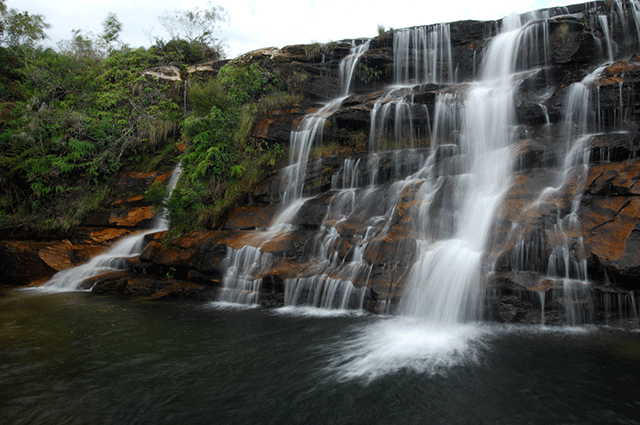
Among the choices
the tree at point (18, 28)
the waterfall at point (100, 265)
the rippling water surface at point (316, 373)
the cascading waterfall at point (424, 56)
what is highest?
the tree at point (18, 28)

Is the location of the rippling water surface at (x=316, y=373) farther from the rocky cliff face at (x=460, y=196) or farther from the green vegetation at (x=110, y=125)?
the green vegetation at (x=110, y=125)

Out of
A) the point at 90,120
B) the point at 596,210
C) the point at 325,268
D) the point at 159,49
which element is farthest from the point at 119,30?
the point at 596,210

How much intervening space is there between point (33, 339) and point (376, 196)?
8117 millimetres

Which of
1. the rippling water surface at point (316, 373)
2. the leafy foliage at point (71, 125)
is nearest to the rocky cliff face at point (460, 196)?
the rippling water surface at point (316, 373)

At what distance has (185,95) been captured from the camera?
1841 cm

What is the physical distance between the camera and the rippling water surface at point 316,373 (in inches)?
151

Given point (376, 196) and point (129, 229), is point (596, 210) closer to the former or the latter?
point (376, 196)

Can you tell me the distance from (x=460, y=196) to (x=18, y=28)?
1023 inches

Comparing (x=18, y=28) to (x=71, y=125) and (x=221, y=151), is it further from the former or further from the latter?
(x=221, y=151)

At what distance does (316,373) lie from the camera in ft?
15.5

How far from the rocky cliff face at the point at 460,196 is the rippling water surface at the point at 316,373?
1.00m

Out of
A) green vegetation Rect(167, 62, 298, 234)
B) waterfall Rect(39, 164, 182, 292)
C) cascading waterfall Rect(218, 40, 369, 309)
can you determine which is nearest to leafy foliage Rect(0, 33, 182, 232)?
waterfall Rect(39, 164, 182, 292)

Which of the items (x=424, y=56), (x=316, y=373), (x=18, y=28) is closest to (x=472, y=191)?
(x=316, y=373)

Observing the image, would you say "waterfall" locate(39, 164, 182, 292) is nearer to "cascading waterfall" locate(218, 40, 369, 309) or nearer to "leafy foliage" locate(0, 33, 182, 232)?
"leafy foliage" locate(0, 33, 182, 232)
